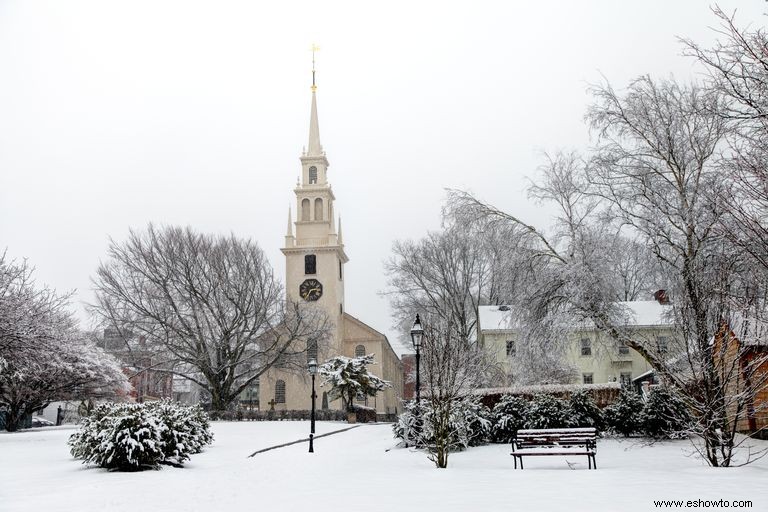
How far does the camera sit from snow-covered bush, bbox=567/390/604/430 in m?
19.9

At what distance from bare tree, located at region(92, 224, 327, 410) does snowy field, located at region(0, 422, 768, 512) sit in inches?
819

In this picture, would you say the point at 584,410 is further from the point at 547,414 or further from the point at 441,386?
the point at 441,386

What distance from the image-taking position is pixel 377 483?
10984mm

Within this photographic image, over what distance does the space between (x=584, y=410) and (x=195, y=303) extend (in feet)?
83.2

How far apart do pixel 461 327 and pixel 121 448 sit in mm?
30849

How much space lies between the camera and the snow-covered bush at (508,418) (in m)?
20.0

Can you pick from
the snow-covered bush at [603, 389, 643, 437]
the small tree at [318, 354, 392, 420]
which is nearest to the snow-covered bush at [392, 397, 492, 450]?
the snow-covered bush at [603, 389, 643, 437]

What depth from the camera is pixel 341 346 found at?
55.5 metres

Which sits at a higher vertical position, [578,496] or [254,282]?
[254,282]

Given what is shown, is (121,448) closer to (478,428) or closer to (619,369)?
(478,428)

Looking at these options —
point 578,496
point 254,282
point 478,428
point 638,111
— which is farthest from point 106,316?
point 578,496

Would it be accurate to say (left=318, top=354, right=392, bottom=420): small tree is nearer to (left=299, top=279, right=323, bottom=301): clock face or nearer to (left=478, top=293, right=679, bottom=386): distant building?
(left=478, top=293, right=679, bottom=386): distant building

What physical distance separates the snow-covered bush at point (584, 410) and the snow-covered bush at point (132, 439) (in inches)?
446

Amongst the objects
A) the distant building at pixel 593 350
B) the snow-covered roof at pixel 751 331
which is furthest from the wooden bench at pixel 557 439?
the distant building at pixel 593 350
